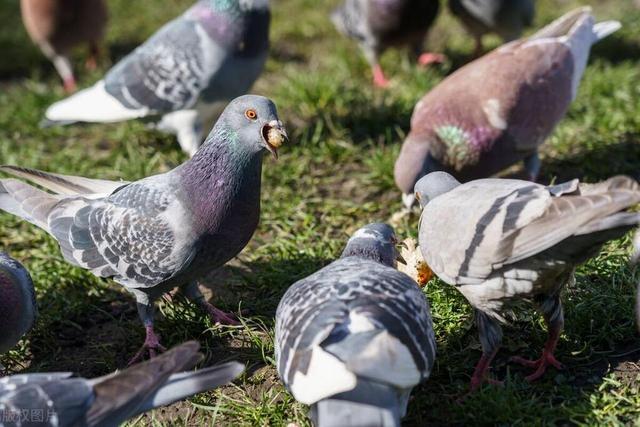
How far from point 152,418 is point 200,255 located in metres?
0.81

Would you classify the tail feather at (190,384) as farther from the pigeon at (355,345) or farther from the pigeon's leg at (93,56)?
the pigeon's leg at (93,56)

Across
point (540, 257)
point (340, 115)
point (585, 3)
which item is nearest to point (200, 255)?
point (540, 257)

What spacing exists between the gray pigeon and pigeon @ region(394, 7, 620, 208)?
2290mm

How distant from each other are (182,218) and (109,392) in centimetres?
107

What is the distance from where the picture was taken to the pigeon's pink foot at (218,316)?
176 inches

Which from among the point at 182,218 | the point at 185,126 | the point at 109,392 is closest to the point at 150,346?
the point at 182,218

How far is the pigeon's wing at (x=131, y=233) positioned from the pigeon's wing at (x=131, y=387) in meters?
0.86

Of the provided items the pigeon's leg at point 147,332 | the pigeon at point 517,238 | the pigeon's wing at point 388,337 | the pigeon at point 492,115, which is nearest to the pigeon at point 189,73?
the pigeon at point 492,115

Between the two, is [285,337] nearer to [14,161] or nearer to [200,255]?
[200,255]

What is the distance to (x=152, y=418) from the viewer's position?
381 centimetres

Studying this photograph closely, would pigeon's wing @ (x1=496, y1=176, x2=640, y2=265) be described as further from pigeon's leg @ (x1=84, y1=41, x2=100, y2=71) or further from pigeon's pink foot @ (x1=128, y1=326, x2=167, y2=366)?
pigeon's leg @ (x1=84, y1=41, x2=100, y2=71)

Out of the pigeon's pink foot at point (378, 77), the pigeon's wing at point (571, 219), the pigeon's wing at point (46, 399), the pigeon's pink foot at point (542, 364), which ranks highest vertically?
the pigeon's wing at point (46, 399)

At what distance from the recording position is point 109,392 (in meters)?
3.23

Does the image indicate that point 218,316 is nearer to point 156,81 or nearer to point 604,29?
point 156,81
